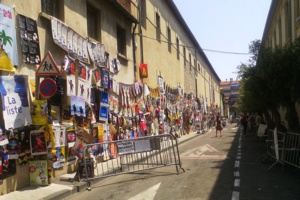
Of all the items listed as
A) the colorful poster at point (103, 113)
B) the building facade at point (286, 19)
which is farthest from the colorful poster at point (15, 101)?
the building facade at point (286, 19)

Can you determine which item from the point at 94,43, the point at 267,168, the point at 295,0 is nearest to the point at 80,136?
the point at 94,43

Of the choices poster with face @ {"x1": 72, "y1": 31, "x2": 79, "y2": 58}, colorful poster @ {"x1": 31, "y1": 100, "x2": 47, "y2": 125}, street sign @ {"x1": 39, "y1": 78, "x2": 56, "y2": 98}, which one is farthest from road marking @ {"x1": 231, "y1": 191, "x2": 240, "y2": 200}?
poster with face @ {"x1": 72, "y1": 31, "x2": 79, "y2": 58}

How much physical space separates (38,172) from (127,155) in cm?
269

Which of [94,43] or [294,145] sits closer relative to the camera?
[294,145]

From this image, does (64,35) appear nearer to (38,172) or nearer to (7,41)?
(7,41)

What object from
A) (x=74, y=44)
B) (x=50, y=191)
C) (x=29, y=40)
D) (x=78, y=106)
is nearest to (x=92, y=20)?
(x=74, y=44)

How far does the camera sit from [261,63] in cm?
1279

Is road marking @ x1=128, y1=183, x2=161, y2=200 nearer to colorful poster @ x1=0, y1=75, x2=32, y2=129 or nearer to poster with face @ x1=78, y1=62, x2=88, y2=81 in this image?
colorful poster @ x1=0, y1=75, x2=32, y2=129

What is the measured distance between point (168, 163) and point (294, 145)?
3.51m

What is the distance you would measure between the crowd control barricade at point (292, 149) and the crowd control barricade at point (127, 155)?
293cm

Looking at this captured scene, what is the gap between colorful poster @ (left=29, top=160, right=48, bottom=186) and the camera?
8.01 meters

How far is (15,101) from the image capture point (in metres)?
7.68

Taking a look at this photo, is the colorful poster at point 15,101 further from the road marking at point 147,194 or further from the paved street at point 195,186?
the road marking at point 147,194

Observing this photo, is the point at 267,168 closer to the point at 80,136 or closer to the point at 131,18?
the point at 80,136
